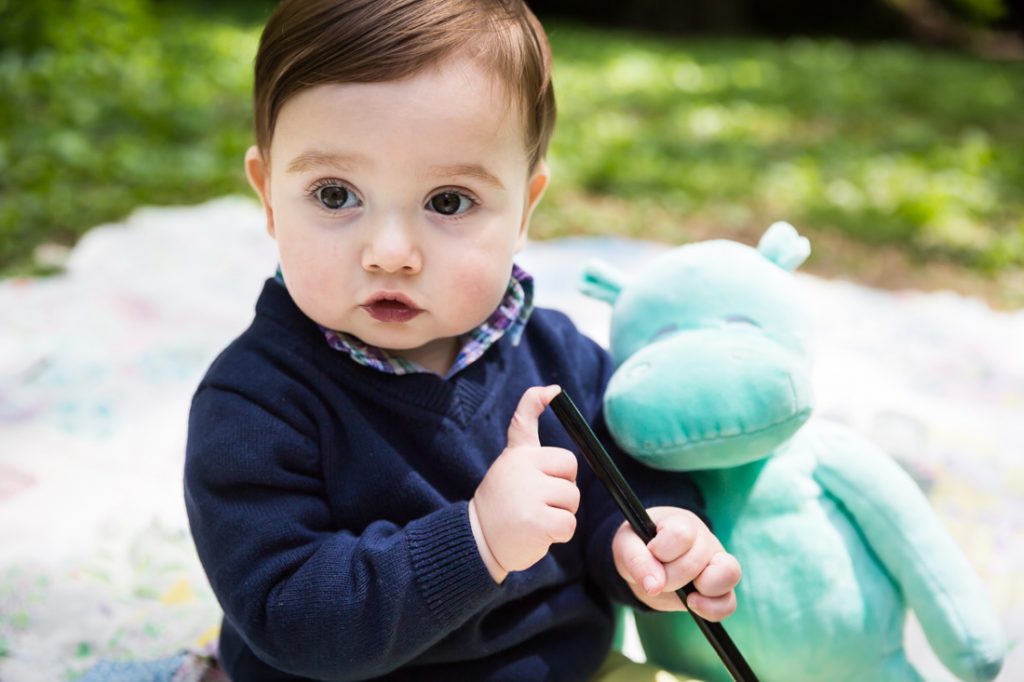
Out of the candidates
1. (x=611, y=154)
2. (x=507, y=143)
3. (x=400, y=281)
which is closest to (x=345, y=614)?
(x=400, y=281)

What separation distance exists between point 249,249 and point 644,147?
2.26 meters

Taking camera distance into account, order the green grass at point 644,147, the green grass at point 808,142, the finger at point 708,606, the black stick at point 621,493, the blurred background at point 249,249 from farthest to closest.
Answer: the green grass at point 808,142 < the green grass at point 644,147 < the blurred background at point 249,249 < the finger at point 708,606 < the black stick at point 621,493

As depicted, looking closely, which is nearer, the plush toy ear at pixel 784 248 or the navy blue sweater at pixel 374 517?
the navy blue sweater at pixel 374 517

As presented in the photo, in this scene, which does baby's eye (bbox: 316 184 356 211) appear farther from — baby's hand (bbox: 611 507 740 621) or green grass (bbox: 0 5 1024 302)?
green grass (bbox: 0 5 1024 302)

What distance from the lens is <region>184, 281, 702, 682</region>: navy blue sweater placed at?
111cm

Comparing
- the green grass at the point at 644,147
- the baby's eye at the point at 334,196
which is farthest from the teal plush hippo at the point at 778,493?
the green grass at the point at 644,147

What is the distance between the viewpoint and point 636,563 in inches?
45.6

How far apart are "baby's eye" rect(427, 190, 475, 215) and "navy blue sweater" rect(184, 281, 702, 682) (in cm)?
20

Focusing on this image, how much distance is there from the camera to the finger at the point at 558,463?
3.63ft

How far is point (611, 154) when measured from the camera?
4.47m

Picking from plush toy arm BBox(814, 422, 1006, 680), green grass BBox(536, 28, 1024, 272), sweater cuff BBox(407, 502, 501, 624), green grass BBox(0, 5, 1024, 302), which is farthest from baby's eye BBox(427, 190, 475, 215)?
green grass BBox(536, 28, 1024, 272)

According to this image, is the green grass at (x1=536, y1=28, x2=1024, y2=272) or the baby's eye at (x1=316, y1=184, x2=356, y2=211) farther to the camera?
the green grass at (x1=536, y1=28, x2=1024, y2=272)

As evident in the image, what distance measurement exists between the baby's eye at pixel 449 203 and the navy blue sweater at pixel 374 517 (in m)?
0.20

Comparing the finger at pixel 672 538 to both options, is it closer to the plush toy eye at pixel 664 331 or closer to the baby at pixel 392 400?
the baby at pixel 392 400
